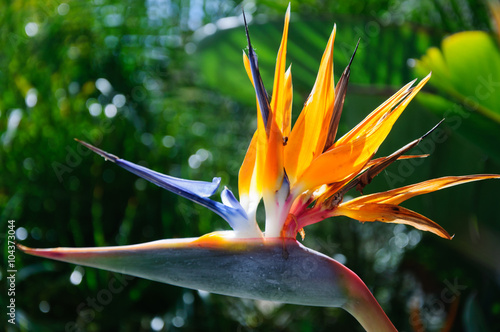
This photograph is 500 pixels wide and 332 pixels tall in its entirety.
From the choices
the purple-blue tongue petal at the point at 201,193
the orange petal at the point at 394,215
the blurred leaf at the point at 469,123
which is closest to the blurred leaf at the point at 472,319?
the blurred leaf at the point at 469,123

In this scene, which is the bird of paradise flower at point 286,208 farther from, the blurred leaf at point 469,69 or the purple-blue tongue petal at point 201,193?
the blurred leaf at point 469,69

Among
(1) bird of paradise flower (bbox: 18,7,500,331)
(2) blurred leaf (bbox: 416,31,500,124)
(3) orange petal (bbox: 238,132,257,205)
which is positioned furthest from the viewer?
(2) blurred leaf (bbox: 416,31,500,124)

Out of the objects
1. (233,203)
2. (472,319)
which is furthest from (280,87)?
(472,319)

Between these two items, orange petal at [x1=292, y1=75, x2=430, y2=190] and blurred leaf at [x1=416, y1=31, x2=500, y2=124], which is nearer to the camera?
orange petal at [x1=292, y1=75, x2=430, y2=190]

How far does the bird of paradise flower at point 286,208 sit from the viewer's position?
1.44 feet

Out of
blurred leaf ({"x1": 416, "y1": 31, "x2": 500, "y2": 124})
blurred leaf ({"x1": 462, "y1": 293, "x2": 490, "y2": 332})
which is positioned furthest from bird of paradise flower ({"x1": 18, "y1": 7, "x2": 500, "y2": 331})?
blurred leaf ({"x1": 462, "y1": 293, "x2": 490, "y2": 332})

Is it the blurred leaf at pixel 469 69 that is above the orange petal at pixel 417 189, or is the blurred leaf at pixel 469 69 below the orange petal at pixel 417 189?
below

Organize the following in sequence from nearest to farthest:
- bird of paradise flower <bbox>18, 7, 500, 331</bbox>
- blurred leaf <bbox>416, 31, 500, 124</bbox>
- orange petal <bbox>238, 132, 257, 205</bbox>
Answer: bird of paradise flower <bbox>18, 7, 500, 331</bbox>, orange petal <bbox>238, 132, 257, 205</bbox>, blurred leaf <bbox>416, 31, 500, 124</bbox>

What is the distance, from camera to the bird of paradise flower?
439 mm

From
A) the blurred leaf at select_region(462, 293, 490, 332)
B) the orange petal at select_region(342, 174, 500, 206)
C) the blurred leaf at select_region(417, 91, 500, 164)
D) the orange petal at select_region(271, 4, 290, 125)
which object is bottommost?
the blurred leaf at select_region(462, 293, 490, 332)

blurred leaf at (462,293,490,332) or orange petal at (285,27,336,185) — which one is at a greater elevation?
orange petal at (285,27,336,185)

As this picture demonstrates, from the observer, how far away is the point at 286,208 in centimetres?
51

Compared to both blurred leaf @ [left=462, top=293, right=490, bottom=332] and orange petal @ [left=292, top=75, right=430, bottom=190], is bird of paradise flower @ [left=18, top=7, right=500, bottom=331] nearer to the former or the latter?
orange petal @ [left=292, top=75, right=430, bottom=190]

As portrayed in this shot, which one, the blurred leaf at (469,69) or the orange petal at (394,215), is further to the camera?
the blurred leaf at (469,69)
